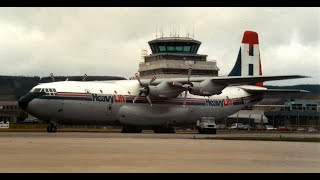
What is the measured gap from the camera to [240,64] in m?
66.1

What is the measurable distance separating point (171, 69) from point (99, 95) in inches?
2360

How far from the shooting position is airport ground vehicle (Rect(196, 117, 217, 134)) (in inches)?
2235

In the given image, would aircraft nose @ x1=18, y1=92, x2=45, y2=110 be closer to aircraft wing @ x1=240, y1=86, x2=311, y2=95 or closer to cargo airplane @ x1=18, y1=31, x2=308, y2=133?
cargo airplane @ x1=18, y1=31, x2=308, y2=133

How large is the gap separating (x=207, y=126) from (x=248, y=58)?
13.5 meters

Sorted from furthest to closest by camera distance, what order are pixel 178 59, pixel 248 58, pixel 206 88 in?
pixel 178 59, pixel 248 58, pixel 206 88

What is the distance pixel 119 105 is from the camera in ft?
173

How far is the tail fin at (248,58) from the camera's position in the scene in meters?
66.0

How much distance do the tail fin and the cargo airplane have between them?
107 inches

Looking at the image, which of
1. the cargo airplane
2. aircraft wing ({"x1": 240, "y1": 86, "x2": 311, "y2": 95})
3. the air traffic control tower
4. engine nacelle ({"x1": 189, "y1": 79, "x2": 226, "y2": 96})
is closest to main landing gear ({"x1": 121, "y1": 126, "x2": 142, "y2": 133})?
the cargo airplane

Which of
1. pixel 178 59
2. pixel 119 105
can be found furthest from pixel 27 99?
pixel 178 59

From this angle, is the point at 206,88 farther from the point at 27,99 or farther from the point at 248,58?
the point at 248,58

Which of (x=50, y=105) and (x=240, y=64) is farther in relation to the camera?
(x=240, y=64)
